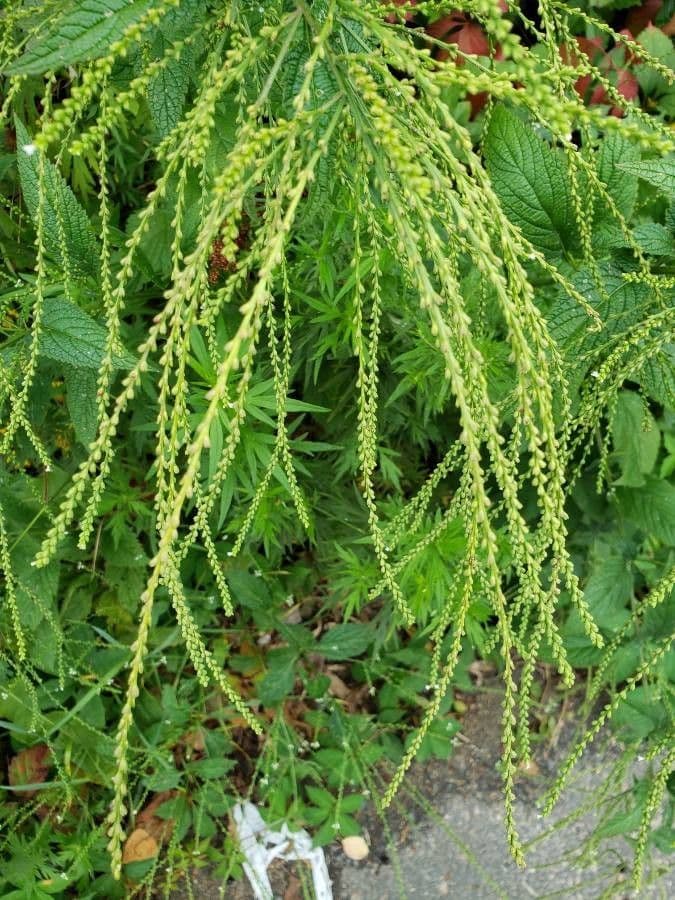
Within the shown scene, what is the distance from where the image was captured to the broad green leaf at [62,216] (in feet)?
4.22

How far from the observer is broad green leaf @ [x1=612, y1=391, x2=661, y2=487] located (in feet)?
6.59

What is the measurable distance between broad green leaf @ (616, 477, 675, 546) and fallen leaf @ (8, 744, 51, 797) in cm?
207

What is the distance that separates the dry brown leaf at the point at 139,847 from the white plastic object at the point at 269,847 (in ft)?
0.96

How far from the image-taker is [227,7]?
1.06 m

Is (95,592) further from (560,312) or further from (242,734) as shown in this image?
(560,312)

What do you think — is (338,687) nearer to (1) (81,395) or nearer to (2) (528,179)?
(1) (81,395)

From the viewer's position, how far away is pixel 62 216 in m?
1.33

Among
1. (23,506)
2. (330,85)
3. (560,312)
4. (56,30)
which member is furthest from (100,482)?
(23,506)

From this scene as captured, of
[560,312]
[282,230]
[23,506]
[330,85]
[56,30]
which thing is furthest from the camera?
[23,506]

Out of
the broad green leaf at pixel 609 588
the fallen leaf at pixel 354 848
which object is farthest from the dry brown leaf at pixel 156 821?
the broad green leaf at pixel 609 588

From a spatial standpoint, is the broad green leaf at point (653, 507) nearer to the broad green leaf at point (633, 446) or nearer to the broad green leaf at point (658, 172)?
the broad green leaf at point (633, 446)

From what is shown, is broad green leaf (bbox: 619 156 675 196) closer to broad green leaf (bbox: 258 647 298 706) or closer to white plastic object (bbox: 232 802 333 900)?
broad green leaf (bbox: 258 647 298 706)

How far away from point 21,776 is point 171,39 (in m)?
2.29

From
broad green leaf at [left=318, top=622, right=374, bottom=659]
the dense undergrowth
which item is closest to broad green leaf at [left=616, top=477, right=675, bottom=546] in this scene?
the dense undergrowth
